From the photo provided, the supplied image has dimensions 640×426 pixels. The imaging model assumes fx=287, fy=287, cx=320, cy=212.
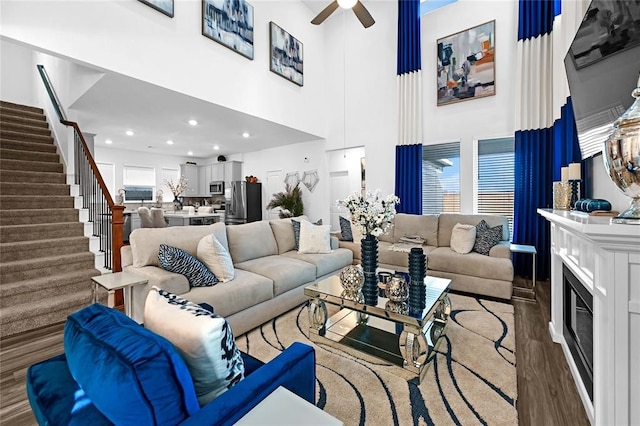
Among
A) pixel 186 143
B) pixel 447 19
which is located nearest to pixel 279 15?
pixel 447 19

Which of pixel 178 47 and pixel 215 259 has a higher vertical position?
pixel 178 47

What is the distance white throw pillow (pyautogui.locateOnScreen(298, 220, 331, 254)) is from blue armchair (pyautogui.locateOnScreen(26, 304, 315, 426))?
265 centimetres

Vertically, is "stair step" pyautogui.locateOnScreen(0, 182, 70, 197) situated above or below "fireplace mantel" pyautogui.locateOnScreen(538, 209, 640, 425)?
above

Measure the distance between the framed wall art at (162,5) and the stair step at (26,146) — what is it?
303cm


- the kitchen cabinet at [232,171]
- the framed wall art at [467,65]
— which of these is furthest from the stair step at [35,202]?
the framed wall art at [467,65]

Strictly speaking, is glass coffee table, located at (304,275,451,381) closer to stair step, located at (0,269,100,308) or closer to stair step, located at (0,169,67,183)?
stair step, located at (0,269,100,308)

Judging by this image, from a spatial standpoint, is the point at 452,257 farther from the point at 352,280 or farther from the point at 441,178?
the point at 441,178

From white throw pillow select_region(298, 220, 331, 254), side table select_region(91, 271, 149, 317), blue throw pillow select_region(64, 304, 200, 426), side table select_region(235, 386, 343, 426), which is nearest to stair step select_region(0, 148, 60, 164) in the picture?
side table select_region(91, 271, 149, 317)

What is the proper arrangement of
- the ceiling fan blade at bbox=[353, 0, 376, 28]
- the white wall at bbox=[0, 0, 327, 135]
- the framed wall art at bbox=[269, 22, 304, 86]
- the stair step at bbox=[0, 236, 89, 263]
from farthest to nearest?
the framed wall art at bbox=[269, 22, 304, 86] < the ceiling fan blade at bbox=[353, 0, 376, 28] < the stair step at bbox=[0, 236, 89, 263] < the white wall at bbox=[0, 0, 327, 135]

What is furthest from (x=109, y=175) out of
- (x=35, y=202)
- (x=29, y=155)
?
(x=35, y=202)

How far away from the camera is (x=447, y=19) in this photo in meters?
5.05

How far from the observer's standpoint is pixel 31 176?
4.08 m

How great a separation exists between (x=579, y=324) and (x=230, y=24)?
530cm

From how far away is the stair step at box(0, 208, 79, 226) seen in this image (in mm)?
3408
